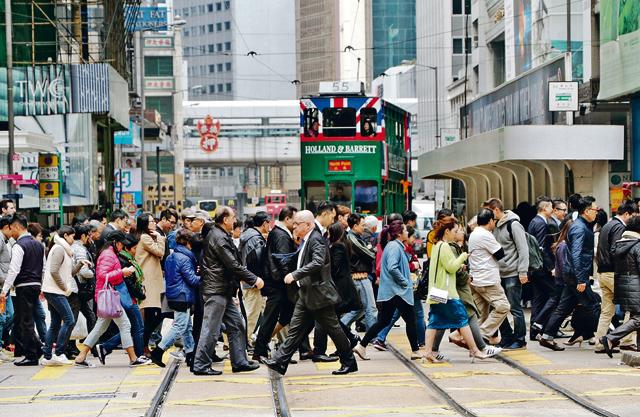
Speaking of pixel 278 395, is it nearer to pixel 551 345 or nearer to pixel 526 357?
pixel 526 357

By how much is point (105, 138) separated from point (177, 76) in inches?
2751

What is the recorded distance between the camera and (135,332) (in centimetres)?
1511

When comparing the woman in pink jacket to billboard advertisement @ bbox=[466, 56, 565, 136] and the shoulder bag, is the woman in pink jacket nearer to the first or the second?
the shoulder bag

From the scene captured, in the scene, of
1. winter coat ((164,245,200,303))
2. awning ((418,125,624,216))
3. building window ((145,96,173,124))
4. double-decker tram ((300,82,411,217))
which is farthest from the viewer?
building window ((145,96,173,124))

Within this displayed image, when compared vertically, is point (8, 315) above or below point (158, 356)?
above

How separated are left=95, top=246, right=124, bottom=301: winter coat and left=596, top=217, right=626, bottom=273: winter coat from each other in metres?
5.23

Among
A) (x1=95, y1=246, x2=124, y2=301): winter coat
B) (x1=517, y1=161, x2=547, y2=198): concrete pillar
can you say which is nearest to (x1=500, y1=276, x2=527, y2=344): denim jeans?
(x1=95, y1=246, x2=124, y2=301): winter coat

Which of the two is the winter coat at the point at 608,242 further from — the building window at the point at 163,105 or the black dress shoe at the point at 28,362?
the building window at the point at 163,105

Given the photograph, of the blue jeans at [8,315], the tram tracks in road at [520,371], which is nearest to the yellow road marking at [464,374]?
the tram tracks in road at [520,371]

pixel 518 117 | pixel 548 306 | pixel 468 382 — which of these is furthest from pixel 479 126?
pixel 468 382

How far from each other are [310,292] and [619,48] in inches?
900

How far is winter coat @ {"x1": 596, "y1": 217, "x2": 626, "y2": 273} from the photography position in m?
14.9

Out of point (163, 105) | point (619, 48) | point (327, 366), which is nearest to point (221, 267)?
point (327, 366)

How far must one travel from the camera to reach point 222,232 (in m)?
13.6
